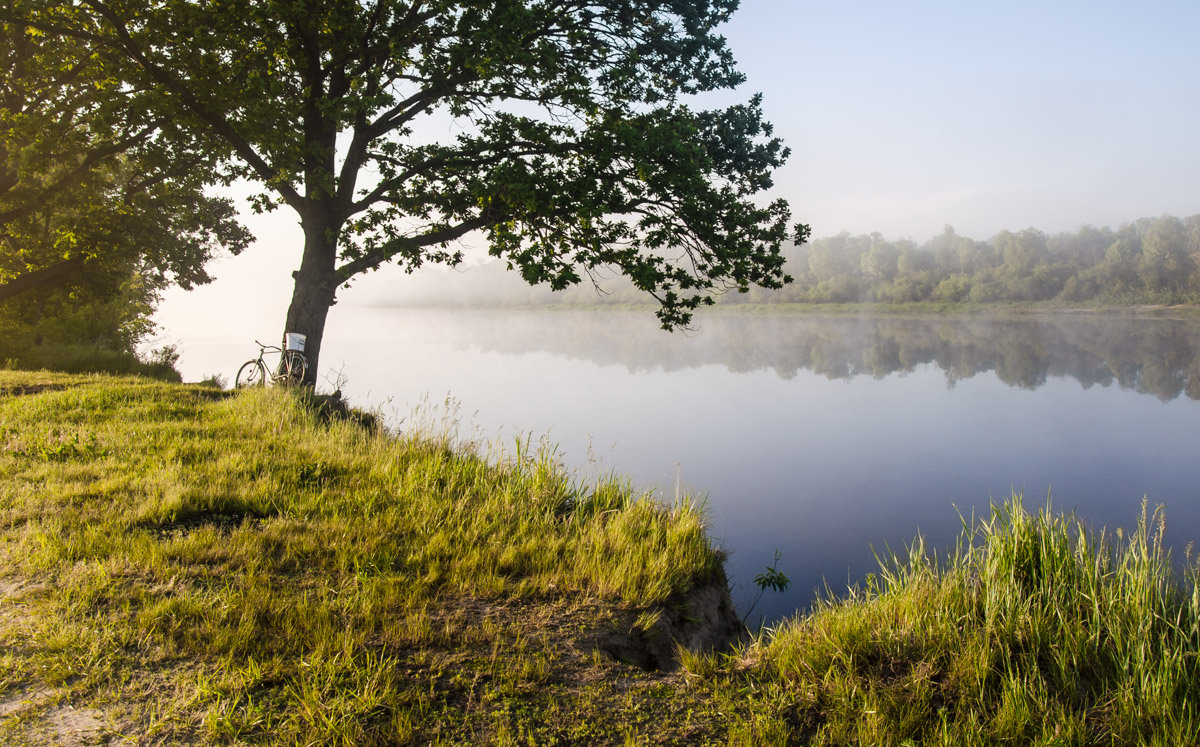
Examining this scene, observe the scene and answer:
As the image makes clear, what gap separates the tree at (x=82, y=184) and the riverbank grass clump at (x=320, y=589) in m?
8.66

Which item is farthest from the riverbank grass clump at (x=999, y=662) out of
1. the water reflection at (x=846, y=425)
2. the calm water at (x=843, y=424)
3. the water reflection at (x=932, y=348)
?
the water reflection at (x=932, y=348)

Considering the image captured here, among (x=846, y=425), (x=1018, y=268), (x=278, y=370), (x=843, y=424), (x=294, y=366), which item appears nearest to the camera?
(x=294, y=366)

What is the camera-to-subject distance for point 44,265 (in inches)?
756

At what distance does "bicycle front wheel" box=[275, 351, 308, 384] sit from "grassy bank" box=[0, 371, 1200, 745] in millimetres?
7191

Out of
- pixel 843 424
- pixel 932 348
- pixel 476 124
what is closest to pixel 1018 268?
pixel 932 348

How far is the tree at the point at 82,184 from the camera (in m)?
12.5

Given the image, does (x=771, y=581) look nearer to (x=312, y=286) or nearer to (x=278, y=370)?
(x=278, y=370)

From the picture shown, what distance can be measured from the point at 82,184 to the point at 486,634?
20.2 m

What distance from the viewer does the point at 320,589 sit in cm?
402

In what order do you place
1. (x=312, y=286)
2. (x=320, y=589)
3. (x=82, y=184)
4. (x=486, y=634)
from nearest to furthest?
(x=486, y=634)
(x=320, y=589)
(x=312, y=286)
(x=82, y=184)

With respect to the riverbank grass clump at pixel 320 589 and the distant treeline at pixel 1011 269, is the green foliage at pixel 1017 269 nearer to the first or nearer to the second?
the distant treeline at pixel 1011 269

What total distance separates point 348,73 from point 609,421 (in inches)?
549

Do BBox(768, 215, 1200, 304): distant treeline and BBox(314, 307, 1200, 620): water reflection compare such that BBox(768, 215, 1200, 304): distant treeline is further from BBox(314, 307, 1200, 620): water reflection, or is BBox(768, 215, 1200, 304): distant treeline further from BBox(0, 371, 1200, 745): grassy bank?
BBox(0, 371, 1200, 745): grassy bank

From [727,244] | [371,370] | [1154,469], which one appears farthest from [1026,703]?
[371,370]
